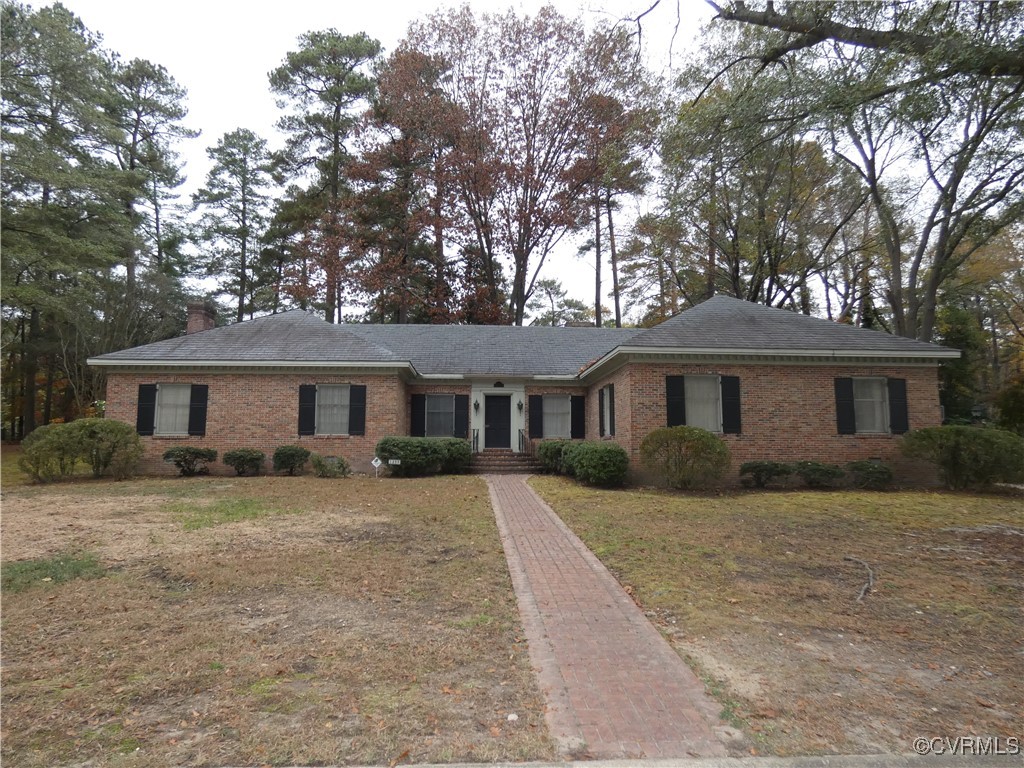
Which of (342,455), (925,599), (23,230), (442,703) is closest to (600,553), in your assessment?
(925,599)

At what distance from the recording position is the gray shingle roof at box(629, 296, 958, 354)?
14.3 meters

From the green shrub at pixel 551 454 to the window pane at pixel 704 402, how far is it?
125 inches

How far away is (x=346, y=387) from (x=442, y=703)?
Result: 14.2 metres

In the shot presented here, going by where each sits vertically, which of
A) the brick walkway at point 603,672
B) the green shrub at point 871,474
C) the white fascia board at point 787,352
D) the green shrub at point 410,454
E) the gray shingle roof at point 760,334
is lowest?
the brick walkway at point 603,672

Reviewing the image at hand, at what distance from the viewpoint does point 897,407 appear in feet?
48.2

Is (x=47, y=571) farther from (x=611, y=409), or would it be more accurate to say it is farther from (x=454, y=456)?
(x=611, y=409)

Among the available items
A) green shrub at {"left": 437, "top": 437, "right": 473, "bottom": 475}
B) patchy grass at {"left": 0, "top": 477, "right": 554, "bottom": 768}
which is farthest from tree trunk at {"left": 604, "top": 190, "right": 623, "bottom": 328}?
patchy grass at {"left": 0, "top": 477, "right": 554, "bottom": 768}

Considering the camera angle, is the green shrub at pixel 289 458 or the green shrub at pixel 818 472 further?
the green shrub at pixel 289 458

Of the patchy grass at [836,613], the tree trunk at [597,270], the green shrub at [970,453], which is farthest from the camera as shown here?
the tree trunk at [597,270]

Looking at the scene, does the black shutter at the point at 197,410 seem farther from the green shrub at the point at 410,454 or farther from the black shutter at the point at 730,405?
the black shutter at the point at 730,405

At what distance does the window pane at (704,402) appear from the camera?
14297 mm

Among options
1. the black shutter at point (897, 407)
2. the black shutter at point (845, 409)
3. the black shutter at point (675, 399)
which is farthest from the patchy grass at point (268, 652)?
the black shutter at point (897, 407)

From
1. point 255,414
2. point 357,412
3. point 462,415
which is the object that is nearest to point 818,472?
point 462,415

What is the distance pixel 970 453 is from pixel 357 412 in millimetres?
14195
